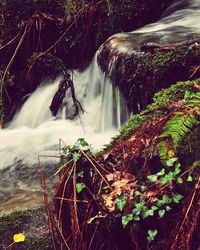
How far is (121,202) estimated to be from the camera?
271cm

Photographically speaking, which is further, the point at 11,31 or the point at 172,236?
the point at 11,31

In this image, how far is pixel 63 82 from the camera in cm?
688

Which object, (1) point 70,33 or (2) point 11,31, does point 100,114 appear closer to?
(1) point 70,33

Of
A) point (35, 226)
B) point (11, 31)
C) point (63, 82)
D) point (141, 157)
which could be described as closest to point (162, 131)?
point (141, 157)

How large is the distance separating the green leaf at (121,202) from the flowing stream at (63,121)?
1.65 m

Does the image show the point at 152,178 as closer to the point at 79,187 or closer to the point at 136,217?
the point at 136,217

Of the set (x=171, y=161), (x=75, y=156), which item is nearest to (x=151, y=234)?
(x=171, y=161)

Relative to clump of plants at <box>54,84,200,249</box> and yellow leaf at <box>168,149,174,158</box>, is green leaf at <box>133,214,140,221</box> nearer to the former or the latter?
clump of plants at <box>54,84,200,249</box>

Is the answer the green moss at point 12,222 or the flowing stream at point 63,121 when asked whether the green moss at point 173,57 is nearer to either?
the flowing stream at point 63,121

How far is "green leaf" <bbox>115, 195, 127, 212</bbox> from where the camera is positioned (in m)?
2.70

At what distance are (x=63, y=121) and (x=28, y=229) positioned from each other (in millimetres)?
3811

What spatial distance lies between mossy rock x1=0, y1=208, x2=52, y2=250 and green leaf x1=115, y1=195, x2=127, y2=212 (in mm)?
598

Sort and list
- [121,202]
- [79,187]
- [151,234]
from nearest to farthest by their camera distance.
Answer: [151,234] < [121,202] < [79,187]

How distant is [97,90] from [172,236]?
13.4 ft
